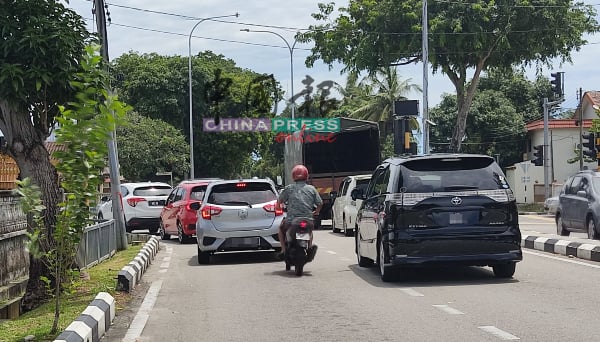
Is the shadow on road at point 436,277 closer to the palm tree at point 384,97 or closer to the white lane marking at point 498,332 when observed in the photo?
the white lane marking at point 498,332

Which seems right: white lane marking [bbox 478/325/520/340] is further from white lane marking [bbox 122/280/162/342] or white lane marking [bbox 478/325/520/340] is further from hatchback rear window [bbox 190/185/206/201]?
hatchback rear window [bbox 190/185/206/201]

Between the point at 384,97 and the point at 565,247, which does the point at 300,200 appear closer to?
the point at 565,247

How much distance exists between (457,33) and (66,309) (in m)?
29.6

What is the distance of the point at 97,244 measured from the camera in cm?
1714

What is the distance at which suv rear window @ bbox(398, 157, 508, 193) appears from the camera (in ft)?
37.7

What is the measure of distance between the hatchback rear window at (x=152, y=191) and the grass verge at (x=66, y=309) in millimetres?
11025

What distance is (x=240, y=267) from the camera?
15266mm

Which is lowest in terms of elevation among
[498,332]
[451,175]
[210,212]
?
[498,332]

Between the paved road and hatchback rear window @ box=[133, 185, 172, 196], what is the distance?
11.9 meters

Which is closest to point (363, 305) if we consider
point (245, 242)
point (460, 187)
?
point (460, 187)

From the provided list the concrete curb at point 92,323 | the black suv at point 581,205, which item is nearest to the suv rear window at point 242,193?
the concrete curb at point 92,323

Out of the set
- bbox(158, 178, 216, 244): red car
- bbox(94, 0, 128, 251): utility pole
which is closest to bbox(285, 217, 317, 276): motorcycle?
bbox(94, 0, 128, 251): utility pole

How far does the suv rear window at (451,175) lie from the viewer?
11500 mm

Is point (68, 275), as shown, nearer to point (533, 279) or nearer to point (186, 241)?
point (533, 279)
